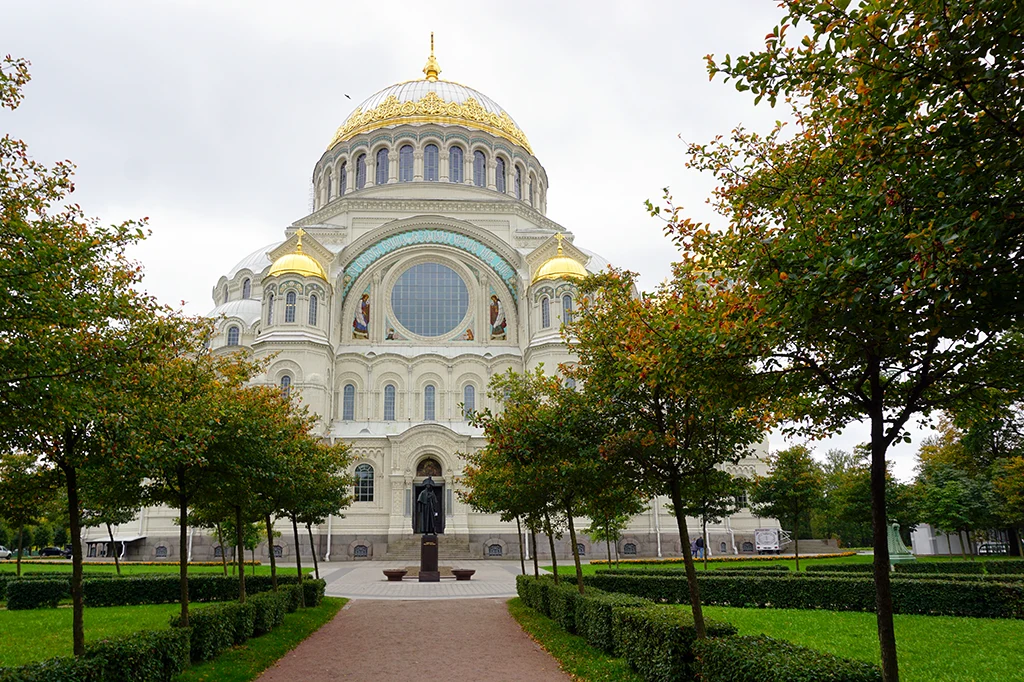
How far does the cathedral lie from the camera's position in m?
44.1

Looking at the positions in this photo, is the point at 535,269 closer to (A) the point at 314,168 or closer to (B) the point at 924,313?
(A) the point at 314,168

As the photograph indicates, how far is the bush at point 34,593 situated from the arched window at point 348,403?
26476 mm

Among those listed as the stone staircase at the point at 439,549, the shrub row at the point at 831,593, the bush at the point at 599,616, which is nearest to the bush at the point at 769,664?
the bush at the point at 599,616

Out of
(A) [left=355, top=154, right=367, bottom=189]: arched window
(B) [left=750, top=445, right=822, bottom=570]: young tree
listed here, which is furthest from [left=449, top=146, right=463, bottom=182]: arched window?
(B) [left=750, top=445, right=822, bottom=570]: young tree

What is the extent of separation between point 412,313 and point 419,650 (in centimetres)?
3690

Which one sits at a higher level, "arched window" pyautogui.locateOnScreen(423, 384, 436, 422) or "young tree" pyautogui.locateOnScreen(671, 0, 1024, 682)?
"arched window" pyautogui.locateOnScreen(423, 384, 436, 422)

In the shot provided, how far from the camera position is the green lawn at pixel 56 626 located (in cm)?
1385

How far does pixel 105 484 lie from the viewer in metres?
13.0

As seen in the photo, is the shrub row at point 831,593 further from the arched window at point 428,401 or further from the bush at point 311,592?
the arched window at point 428,401

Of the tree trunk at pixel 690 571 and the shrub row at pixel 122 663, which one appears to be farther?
the tree trunk at pixel 690 571

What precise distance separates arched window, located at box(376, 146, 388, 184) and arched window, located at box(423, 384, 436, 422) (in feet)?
55.6

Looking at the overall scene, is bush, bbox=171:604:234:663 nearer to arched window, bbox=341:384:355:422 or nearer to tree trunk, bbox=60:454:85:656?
tree trunk, bbox=60:454:85:656

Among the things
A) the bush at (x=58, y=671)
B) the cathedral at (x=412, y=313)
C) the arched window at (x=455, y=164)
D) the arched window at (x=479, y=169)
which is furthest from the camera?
the arched window at (x=479, y=169)

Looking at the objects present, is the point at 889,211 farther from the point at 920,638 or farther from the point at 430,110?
the point at 430,110
